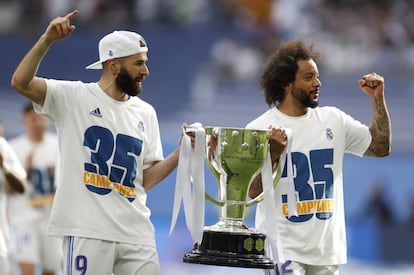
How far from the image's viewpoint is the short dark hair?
8484 millimetres

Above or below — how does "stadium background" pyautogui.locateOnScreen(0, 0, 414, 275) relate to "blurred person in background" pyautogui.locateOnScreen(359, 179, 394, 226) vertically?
above

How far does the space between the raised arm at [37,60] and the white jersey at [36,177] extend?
535 cm

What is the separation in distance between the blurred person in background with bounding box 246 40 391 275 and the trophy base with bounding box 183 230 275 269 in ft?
2.03

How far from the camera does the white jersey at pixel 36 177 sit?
1310 centimetres

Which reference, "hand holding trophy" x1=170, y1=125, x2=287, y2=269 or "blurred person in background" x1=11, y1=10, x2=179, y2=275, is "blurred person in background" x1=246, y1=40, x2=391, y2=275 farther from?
"blurred person in background" x1=11, y1=10, x2=179, y2=275

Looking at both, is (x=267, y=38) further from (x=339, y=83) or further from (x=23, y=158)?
(x=23, y=158)

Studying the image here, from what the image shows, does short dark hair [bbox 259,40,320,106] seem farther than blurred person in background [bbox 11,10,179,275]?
Yes

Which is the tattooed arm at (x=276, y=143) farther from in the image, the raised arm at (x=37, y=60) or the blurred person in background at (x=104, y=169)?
the raised arm at (x=37, y=60)

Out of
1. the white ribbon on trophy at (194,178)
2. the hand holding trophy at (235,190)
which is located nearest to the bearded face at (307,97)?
the hand holding trophy at (235,190)

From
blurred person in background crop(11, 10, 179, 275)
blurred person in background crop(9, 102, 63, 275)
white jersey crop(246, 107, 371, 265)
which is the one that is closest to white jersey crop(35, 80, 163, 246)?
blurred person in background crop(11, 10, 179, 275)

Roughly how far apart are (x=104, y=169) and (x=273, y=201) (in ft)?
3.71

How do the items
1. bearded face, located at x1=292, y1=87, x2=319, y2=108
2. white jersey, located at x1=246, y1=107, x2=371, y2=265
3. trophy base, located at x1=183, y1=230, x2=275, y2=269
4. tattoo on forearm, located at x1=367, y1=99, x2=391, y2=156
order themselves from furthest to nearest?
tattoo on forearm, located at x1=367, y1=99, x2=391, y2=156
bearded face, located at x1=292, y1=87, x2=319, y2=108
white jersey, located at x1=246, y1=107, x2=371, y2=265
trophy base, located at x1=183, y1=230, x2=275, y2=269

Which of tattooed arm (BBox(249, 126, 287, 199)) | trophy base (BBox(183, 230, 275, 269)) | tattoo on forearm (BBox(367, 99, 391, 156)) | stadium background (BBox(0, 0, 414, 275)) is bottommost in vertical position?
trophy base (BBox(183, 230, 275, 269))

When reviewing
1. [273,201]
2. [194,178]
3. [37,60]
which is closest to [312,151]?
[273,201]
